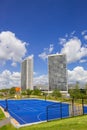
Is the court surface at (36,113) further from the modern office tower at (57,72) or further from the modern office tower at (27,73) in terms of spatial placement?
the modern office tower at (27,73)

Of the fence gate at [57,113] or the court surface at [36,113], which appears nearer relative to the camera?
the fence gate at [57,113]

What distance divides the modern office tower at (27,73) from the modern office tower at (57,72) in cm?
3193

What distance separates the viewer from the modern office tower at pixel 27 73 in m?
177

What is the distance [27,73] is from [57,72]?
4091 cm

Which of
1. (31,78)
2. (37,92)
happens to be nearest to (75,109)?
(37,92)

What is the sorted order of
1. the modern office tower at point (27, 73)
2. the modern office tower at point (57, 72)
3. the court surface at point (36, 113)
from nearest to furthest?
the court surface at point (36, 113), the modern office tower at point (57, 72), the modern office tower at point (27, 73)

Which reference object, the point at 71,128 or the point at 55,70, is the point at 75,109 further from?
the point at 55,70

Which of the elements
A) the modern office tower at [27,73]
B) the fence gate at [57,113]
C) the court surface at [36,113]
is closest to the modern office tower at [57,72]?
the modern office tower at [27,73]

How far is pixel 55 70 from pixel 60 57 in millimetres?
9402

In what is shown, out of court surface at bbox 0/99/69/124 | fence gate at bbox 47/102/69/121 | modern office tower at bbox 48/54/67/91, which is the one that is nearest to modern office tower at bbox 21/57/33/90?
modern office tower at bbox 48/54/67/91

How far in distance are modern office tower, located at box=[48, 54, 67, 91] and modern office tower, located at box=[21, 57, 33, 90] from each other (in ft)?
105

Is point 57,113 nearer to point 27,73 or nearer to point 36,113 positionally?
point 36,113

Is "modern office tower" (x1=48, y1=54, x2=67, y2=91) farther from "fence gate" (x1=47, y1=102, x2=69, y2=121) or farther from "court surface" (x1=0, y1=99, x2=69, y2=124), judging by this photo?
"fence gate" (x1=47, y1=102, x2=69, y2=121)

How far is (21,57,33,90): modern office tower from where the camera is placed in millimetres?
176750
